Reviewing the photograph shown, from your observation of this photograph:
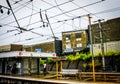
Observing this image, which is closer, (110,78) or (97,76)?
Answer: (110,78)

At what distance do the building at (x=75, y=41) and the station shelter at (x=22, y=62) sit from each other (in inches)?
746

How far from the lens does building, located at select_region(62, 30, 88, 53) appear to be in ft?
148

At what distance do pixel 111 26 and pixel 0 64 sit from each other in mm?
23369

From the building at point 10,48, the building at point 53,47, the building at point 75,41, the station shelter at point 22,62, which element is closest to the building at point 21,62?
the station shelter at point 22,62

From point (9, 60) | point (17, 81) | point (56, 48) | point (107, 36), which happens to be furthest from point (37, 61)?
point (56, 48)

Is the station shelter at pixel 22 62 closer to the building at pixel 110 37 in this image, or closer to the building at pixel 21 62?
the building at pixel 21 62

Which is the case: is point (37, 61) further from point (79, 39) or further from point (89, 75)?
point (79, 39)

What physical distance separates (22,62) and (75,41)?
78.9 ft

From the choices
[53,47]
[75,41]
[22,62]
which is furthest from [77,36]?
[22,62]

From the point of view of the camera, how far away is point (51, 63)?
1517 inches

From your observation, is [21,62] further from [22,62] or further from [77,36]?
[77,36]

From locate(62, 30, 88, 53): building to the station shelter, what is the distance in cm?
1894

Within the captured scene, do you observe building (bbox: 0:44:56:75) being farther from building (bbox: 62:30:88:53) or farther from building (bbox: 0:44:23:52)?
building (bbox: 62:30:88:53)

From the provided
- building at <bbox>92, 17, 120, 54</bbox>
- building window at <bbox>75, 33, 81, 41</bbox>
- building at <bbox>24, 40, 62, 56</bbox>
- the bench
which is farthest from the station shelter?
building at <bbox>24, 40, 62, 56</bbox>
